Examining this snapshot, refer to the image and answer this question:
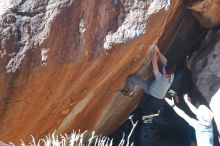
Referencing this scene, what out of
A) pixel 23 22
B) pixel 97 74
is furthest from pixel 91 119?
pixel 23 22

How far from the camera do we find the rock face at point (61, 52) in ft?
17.5

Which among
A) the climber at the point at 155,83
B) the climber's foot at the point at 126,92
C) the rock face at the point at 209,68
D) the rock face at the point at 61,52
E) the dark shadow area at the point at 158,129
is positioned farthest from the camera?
the dark shadow area at the point at 158,129

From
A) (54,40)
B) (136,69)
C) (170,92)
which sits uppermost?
(54,40)

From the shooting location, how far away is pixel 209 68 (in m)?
8.69

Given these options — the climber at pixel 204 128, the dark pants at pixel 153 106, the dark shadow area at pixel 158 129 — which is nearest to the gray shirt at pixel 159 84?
the climber at pixel 204 128

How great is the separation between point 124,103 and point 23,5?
364 cm

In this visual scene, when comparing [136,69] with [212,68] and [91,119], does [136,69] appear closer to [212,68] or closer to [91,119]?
[91,119]

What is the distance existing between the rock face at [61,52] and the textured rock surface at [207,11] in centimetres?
169

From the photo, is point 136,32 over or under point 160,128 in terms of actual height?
over

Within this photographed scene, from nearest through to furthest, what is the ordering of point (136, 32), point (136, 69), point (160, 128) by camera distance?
point (136, 32)
point (136, 69)
point (160, 128)

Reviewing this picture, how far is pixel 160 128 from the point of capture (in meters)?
11.6

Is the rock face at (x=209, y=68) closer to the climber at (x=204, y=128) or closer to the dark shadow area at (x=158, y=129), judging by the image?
the climber at (x=204, y=128)

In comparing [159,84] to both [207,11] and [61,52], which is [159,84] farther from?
[61,52]

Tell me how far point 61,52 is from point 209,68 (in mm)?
3953
